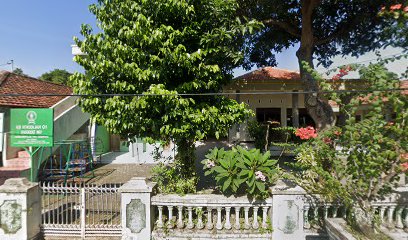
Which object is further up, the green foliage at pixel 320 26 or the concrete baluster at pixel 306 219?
the green foliage at pixel 320 26

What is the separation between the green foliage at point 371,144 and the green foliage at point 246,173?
39.2 inches

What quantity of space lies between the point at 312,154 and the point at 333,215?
46.6 inches

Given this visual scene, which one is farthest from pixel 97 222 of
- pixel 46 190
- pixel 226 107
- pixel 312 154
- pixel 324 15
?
pixel 324 15

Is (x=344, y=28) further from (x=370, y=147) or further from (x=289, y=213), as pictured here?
(x=289, y=213)

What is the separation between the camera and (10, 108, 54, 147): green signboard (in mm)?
5902

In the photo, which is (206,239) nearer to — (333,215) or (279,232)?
(279,232)

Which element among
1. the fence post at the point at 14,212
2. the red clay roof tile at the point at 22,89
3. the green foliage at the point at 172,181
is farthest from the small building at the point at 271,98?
the fence post at the point at 14,212

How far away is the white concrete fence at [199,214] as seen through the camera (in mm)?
3998

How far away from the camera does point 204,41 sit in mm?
4562

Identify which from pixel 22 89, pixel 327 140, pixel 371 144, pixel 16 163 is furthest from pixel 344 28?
pixel 22 89

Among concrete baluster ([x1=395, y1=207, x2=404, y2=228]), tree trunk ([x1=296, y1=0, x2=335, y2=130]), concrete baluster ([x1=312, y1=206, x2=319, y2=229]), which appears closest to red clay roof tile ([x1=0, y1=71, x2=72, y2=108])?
concrete baluster ([x1=312, y1=206, x2=319, y2=229])

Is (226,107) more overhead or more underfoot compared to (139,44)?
more underfoot

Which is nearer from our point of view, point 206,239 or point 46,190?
point 206,239

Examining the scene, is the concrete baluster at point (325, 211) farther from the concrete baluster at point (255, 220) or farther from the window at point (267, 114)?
the window at point (267, 114)
